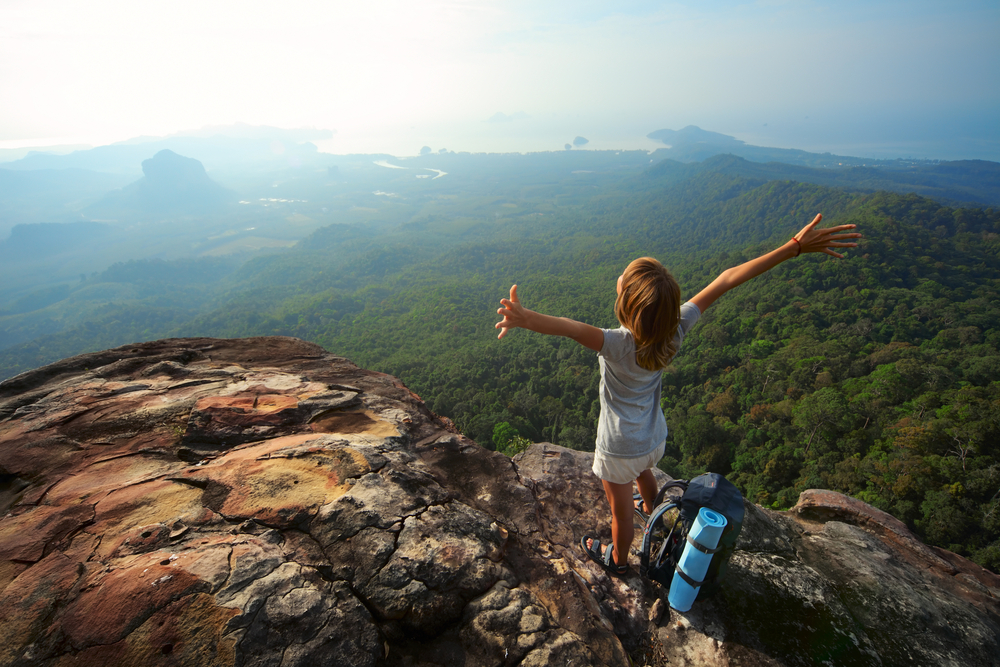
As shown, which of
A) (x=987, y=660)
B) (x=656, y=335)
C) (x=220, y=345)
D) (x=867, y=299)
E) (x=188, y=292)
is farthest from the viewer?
(x=188, y=292)

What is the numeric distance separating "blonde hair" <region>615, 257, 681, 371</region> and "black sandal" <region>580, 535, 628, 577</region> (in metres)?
2.20

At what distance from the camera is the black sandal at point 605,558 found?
4.00 metres

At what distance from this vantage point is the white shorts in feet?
11.2

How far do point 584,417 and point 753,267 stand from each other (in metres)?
33.9

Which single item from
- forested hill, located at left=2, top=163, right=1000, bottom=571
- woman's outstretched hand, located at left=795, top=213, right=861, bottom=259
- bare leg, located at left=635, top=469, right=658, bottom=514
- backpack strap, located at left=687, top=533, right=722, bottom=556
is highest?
woman's outstretched hand, located at left=795, top=213, right=861, bottom=259

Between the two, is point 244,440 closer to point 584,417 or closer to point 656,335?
point 656,335

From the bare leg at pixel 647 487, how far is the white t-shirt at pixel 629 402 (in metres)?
1.04

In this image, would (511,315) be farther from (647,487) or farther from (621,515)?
(647,487)

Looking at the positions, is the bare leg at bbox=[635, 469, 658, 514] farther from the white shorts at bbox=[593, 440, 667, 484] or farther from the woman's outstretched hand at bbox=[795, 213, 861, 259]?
the woman's outstretched hand at bbox=[795, 213, 861, 259]

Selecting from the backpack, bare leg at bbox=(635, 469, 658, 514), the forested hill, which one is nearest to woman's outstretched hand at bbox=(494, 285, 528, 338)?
the backpack

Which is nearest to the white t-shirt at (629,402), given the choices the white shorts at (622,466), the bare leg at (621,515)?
the white shorts at (622,466)

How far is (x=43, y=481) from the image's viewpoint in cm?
350

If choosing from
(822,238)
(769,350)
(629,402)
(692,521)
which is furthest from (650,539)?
(769,350)

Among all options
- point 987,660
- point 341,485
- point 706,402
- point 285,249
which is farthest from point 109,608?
point 285,249
